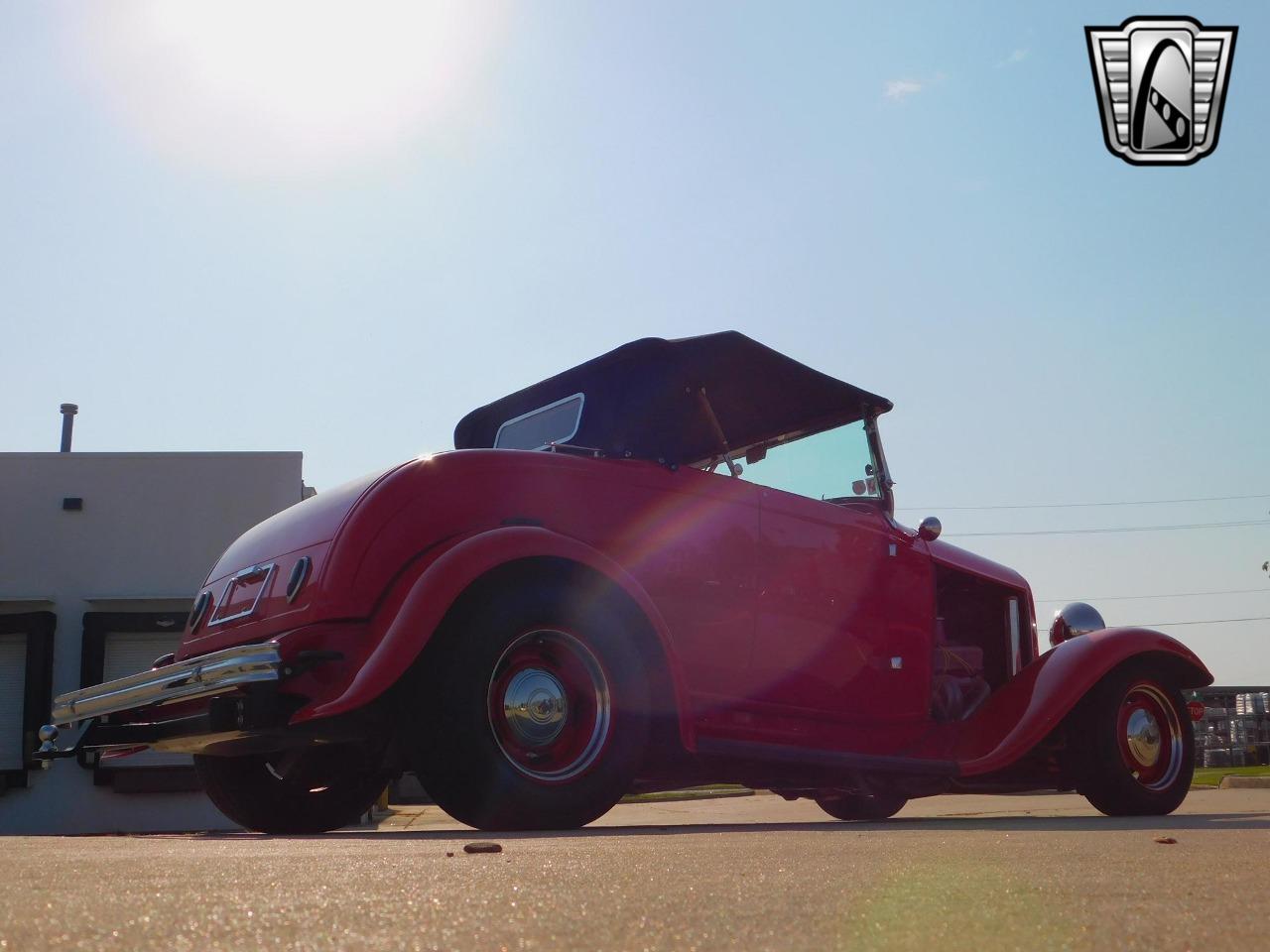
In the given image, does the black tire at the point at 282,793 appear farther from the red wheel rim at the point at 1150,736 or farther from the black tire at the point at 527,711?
the red wheel rim at the point at 1150,736

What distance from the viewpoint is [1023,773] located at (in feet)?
21.7

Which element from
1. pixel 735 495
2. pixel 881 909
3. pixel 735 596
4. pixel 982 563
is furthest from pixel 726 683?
pixel 881 909

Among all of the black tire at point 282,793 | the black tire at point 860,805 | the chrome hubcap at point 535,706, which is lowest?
the black tire at point 860,805

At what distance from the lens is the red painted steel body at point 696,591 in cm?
450

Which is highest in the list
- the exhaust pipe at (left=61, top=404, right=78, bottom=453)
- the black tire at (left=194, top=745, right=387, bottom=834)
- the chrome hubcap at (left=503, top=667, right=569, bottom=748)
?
the exhaust pipe at (left=61, top=404, right=78, bottom=453)

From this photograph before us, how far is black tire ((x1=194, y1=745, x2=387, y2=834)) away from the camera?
5.57 metres

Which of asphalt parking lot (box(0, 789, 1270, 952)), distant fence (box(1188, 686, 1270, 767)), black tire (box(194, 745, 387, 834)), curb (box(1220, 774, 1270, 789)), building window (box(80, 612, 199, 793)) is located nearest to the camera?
asphalt parking lot (box(0, 789, 1270, 952))

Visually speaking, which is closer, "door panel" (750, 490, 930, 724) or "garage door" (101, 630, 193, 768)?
"door panel" (750, 490, 930, 724)

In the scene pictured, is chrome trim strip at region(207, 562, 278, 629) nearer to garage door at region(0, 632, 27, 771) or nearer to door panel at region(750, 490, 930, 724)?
door panel at region(750, 490, 930, 724)

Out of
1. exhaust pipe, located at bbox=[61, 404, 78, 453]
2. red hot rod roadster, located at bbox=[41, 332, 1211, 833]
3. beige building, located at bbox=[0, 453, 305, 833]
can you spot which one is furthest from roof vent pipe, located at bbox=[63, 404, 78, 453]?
red hot rod roadster, located at bbox=[41, 332, 1211, 833]

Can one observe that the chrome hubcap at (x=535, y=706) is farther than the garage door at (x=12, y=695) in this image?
No

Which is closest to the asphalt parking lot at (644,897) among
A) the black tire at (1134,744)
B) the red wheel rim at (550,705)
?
the red wheel rim at (550,705)

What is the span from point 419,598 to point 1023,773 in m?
3.74

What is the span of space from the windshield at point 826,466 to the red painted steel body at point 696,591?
0.13 meters
